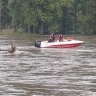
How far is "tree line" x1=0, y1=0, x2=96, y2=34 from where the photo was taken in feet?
281

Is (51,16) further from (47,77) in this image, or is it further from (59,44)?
(47,77)

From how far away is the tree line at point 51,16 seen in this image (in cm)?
8575

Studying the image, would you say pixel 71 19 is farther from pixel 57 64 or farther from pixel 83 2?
pixel 57 64

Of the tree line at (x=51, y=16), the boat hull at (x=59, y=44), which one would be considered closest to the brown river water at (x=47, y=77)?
the boat hull at (x=59, y=44)

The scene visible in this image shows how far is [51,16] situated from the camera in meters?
87.5

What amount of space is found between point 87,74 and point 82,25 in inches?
2416

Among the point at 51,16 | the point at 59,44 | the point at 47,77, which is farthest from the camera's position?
the point at 51,16

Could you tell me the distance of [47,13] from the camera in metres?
87.6

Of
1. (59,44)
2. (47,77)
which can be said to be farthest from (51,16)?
(47,77)

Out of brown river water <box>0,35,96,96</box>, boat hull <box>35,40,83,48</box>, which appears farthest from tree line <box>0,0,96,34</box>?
brown river water <box>0,35,96,96</box>

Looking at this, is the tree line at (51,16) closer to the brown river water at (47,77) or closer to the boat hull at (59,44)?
the boat hull at (59,44)

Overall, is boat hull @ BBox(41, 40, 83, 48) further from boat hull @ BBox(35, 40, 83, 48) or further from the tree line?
the tree line

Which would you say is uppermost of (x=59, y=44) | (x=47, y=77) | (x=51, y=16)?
(x=51, y=16)

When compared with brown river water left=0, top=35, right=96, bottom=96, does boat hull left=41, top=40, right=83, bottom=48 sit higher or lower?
lower
